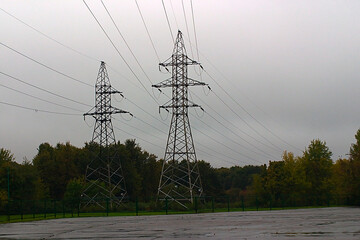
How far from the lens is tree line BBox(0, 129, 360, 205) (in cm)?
7256

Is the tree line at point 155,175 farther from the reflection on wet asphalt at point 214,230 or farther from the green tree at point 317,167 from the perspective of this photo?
the reflection on wet asphalt at point 214,230

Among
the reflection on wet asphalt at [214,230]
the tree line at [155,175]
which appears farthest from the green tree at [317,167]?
the reflection on wet asphalt at [214,230]

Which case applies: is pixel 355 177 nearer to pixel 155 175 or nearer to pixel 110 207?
pixel 110 207

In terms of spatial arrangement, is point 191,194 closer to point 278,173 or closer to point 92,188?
point 92,188

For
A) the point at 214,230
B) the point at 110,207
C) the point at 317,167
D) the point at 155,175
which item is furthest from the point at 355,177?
the point at 155,175

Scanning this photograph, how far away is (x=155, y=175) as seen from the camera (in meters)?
128

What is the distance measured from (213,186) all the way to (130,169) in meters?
26.4

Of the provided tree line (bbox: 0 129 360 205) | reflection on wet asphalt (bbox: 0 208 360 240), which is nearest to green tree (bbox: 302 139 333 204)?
tree line (bbox: 0 129 360 205)

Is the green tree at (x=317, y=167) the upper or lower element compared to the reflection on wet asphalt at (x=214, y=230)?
upper

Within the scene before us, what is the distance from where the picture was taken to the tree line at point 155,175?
72.6 meters

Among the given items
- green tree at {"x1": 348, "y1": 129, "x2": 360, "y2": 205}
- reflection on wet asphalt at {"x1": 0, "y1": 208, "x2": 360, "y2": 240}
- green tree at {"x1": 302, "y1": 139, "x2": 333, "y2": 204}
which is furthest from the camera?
green tree at {"x1": 302, "y1": 139, "x2": 333, "y2": 204}

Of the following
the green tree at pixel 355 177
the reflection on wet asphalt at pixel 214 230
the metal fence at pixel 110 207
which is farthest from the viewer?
the green tree at pixel 355 177

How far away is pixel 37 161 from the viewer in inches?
4055

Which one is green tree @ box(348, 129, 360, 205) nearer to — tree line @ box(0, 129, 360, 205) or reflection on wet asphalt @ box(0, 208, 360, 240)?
tree line @ box(0, 129, 360, 205)
